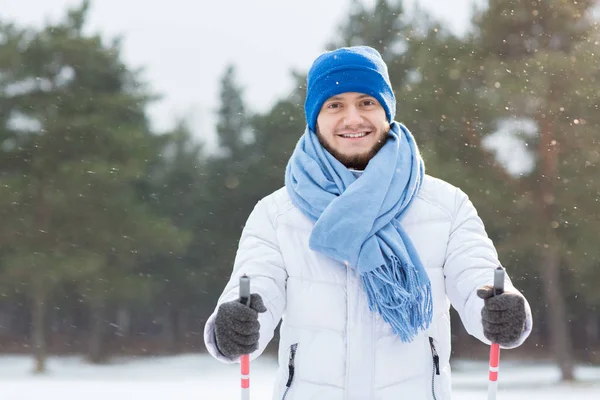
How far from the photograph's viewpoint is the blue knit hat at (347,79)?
2646mm

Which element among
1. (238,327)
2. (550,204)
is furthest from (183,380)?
(238,327)

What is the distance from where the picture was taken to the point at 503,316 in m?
2.20

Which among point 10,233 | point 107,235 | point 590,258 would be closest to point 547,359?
point 590,258

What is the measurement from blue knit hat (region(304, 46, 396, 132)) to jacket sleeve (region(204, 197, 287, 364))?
380 millimetres

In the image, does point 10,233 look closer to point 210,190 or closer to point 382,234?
point 210,190

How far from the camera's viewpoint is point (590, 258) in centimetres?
1820

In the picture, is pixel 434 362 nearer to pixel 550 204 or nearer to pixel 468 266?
pixel 468 266

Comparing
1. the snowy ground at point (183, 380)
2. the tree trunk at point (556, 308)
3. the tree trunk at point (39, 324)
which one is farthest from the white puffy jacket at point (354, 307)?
the tree trunk at point (39, 324)

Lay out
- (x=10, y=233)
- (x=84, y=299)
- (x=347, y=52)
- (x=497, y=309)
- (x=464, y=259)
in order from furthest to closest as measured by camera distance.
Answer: (x=84, y=299)
(x=10, y=233)
(x=347, y=52)
(x=464, y=259)
(x=497, y=309)

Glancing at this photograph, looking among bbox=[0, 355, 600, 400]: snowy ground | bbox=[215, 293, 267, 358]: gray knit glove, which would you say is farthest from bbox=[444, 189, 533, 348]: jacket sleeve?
bbox=[0, 355, 600, 400]: snowy ground

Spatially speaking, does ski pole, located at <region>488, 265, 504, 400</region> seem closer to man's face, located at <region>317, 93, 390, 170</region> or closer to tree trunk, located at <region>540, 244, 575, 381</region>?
man's face, located at <region>317, 93, 390, 170</region>

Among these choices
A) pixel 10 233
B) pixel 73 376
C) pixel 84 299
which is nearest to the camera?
pixel 10 233

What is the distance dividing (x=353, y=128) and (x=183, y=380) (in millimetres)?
19098

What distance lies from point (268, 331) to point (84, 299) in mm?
23985
